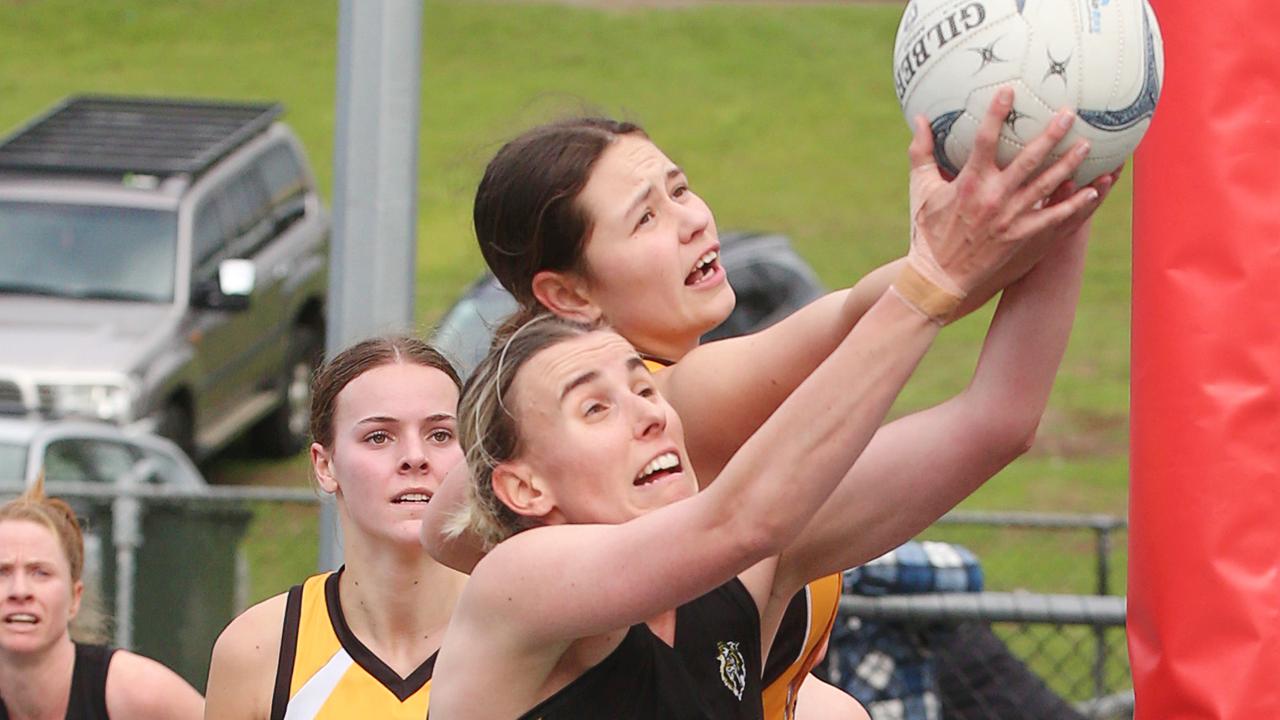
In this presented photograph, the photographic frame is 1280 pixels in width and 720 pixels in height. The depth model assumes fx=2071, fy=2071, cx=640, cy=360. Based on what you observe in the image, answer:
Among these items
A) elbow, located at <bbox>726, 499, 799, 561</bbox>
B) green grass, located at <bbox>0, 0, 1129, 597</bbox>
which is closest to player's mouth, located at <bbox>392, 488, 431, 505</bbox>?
elbow, located at <bbox>726, 499, 799, 561</bbox>

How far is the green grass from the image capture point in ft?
63.7

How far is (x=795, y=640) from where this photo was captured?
293 cm

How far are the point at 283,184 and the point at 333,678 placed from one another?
1089 centimetres

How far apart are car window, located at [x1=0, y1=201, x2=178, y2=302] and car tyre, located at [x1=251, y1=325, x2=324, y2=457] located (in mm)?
1441

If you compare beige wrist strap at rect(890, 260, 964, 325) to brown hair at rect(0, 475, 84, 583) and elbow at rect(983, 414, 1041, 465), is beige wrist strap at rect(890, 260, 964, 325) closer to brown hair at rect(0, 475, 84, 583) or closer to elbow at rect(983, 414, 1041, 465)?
elbow at rect(983, 414, 1041, 465)

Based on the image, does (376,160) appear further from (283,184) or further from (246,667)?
(283,184)

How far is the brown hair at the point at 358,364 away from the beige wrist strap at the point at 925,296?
66.3 inches

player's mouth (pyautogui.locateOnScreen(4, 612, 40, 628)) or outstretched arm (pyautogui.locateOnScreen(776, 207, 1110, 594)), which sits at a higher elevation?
player's mouth (pyautogui.locateOnScreen(4, 612, 40, 628))

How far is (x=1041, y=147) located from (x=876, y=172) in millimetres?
20915

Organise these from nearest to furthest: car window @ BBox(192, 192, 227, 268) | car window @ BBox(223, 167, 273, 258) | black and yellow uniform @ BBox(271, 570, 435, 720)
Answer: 1. black and yellow uniform @ BBox(271, 570, 435, 720)
2. car window @ BBox(192, 192, 227, 268)
3. car window @ BBox(223, 167, 273, 258)

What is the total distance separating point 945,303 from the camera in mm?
2354

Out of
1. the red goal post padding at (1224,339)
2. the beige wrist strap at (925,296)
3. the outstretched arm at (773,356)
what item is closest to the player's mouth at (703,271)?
the outstretched arm at (773,356)

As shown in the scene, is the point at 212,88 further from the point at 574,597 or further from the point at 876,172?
the point at 574,597

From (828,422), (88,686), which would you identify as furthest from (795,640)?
(88,686)
